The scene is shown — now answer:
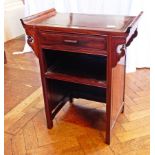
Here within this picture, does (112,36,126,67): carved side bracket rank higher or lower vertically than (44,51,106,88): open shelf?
higher

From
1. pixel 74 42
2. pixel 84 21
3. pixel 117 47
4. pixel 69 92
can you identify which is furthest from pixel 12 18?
pixel 117 47

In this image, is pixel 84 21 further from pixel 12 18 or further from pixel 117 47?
pixel 12 18

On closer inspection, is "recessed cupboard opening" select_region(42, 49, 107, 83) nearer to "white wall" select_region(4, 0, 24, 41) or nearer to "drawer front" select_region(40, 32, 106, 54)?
"drawer front" select_region(40, 32, 106, 54)

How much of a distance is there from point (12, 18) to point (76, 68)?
2.36 meters

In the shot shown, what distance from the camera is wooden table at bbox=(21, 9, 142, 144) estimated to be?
4.08ft

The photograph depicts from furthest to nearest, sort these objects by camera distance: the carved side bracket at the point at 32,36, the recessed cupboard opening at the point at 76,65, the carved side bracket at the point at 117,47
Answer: the recessed cupboard opening at the point at 76,65 → the carved side bracket at the point at 32,36 → the carved side bracket at the point at 117,47

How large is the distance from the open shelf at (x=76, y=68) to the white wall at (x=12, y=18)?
2.13 m

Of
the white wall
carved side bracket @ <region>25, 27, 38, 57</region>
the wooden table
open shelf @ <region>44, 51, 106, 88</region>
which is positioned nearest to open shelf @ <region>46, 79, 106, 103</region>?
the wooden table

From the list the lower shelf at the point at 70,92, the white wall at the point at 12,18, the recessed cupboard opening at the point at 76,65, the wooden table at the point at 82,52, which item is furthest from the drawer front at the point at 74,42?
the white wall at the point at 12,18

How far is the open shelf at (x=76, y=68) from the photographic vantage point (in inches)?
56.0

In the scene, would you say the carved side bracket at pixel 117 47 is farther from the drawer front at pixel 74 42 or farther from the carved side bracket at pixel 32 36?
the carved side bracket at pixel 32 36

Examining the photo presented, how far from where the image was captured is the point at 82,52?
1305 mm

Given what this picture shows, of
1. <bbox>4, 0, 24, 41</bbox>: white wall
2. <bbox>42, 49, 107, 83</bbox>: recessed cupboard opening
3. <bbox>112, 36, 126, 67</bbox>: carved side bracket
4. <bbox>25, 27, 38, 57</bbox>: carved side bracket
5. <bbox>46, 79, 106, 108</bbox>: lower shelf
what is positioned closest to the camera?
<bbox>112, 36, 126, 67</bbox>: carved side bracket

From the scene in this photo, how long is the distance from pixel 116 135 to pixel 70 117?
15.4 inches
